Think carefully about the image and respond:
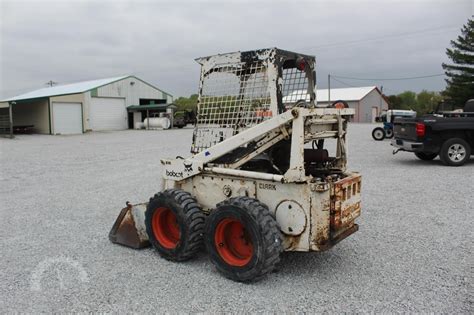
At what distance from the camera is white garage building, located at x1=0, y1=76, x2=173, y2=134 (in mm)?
34781

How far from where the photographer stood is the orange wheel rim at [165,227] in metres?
4.85

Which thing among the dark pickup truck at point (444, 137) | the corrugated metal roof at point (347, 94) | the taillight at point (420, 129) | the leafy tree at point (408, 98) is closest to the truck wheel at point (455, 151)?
the dark pickup truck at point (444, 137)

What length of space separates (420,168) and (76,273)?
9.69m

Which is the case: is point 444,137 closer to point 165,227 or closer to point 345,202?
point 345,202

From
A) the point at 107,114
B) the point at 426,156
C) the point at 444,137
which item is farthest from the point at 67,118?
the point at 444,137

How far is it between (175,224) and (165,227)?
0.43 feet

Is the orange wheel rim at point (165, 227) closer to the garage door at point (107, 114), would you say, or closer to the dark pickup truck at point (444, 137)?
the dark pickup truck at point (444, 137)

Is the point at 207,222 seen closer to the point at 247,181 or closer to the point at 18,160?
the point at 247,181

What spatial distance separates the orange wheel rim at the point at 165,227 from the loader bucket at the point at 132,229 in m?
0.30

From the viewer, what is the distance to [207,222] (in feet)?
14.4

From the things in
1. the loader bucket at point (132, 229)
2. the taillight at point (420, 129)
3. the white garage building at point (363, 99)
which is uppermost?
the white garage building at point (363, 99)

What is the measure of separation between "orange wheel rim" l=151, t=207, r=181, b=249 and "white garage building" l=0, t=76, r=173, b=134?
104 ft

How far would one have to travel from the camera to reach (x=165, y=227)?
16.4 ft

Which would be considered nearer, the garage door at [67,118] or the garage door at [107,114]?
the garage door at [67,118]
